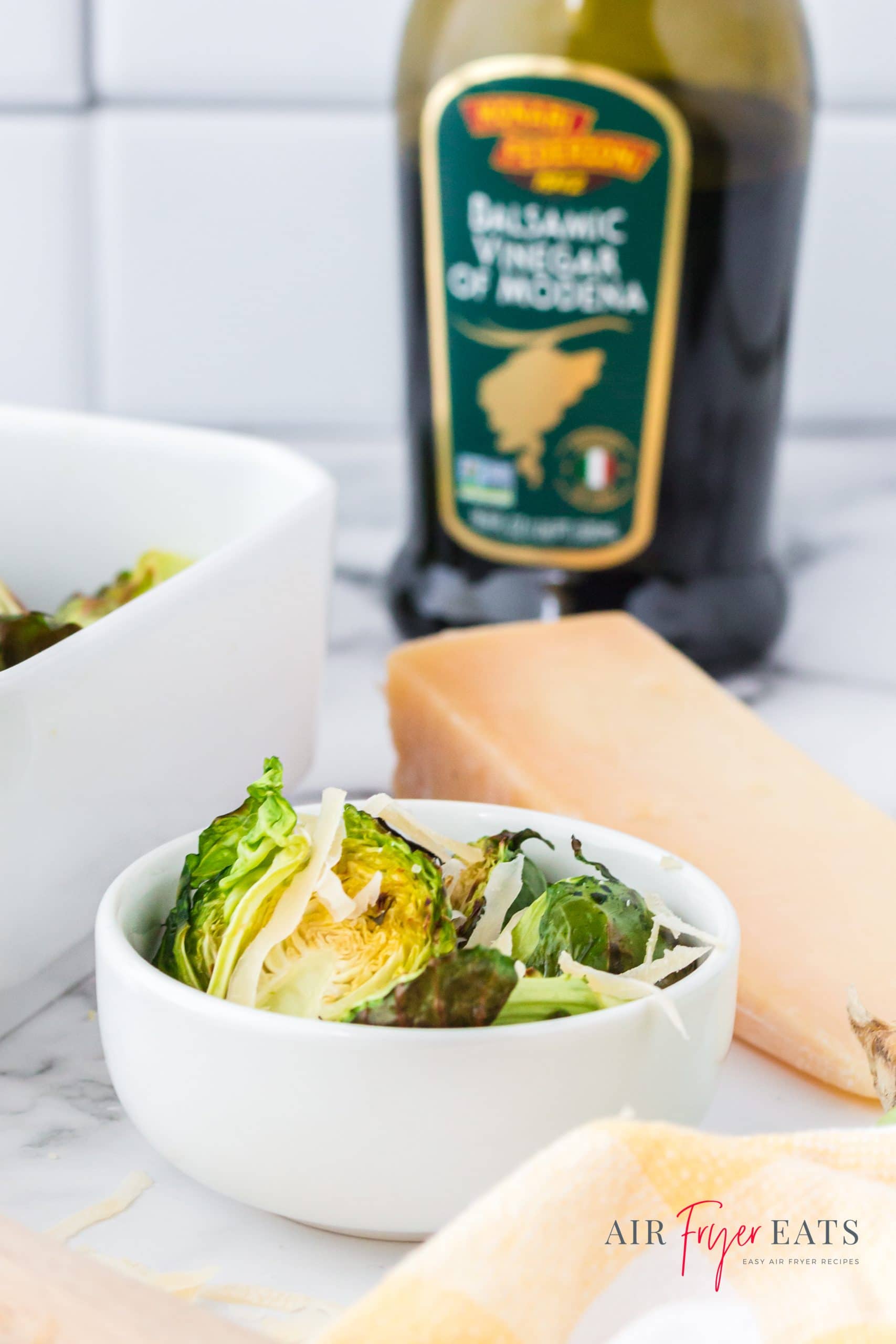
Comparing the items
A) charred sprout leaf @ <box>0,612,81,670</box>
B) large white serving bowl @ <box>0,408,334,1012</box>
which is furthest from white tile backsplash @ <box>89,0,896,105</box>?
charred sprout leaf @ <box>0,612,81,670</box>

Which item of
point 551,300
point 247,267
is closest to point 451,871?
point 551,300

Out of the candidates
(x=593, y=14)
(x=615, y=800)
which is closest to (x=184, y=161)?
(x=593, y=14)

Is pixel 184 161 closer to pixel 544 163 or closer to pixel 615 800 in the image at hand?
pixel 544 163

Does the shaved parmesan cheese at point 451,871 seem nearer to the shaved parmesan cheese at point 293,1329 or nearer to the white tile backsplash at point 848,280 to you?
the shaved parmesan cheese at point 293,1329

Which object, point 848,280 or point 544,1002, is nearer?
point 544,1002

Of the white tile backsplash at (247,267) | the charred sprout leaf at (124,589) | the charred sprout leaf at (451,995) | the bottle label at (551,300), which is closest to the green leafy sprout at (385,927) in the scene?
the charred sprout leaf at (451,995)

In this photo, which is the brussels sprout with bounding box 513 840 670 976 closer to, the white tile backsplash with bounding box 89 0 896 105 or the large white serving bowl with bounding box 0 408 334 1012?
the large white serving bowl with bounding box 0 408 334 1012

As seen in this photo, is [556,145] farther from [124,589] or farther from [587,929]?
[587,929]
